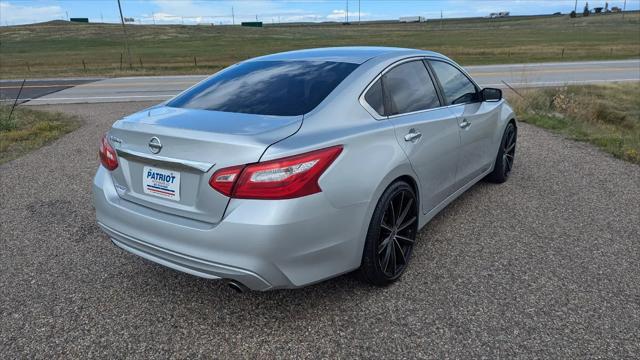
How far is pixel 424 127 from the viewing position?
3363mm

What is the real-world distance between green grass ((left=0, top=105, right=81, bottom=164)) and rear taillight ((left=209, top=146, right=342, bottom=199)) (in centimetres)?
593

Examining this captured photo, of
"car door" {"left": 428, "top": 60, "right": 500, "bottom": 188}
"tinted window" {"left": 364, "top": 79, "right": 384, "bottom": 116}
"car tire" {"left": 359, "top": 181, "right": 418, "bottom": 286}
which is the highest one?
"tinted window" {"left": 364, "top": 79, "right": 384, "bottom": 116}

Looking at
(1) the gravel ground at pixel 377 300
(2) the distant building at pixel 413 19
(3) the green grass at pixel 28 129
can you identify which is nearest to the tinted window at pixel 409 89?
(1) the gravel ground at pixel 377 300

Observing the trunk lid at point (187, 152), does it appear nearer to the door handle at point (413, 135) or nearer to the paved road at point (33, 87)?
the door handle at point (413, 135)

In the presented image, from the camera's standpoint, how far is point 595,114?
10641mm

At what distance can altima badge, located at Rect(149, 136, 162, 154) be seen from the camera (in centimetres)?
255

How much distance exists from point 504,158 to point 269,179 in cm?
375

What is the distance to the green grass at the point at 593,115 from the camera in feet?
23.9

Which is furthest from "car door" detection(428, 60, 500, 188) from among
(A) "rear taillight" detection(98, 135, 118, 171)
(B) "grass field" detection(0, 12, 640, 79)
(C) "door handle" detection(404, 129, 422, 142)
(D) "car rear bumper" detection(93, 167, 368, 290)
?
(B) "grass field" detection(0, 12, 640, 79)

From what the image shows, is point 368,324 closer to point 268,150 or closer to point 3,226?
point 268,150

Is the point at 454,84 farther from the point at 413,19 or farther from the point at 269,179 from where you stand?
the point at 413,19

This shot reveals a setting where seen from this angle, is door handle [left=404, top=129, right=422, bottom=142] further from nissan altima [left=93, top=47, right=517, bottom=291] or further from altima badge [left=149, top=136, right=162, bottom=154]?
altima badge [left=149, top=136, right=162, bottom=154]

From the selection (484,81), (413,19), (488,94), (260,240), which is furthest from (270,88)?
(413,19)

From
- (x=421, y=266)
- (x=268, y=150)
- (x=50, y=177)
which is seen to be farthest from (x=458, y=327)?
(x=50, y=177)
